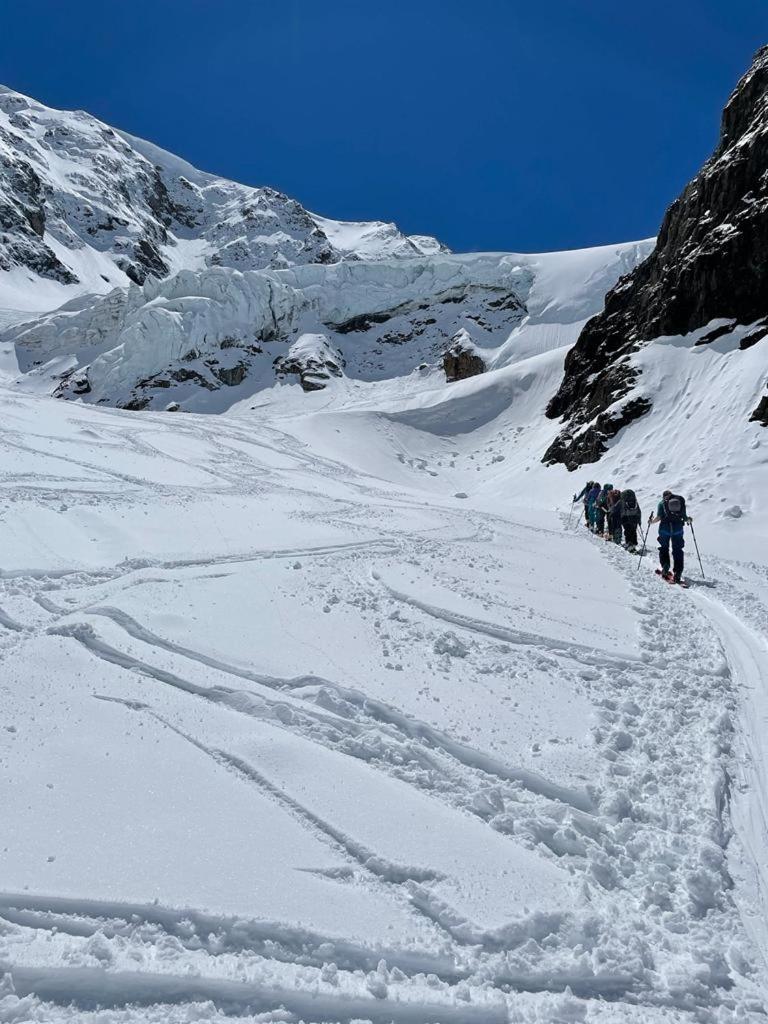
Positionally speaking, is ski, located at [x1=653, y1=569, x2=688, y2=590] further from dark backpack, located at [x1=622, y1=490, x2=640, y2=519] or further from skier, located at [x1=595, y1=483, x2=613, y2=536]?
skier, located at [x1=595, y1=483, x2=613, y2=536]

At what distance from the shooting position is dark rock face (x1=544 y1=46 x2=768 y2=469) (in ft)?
88.9

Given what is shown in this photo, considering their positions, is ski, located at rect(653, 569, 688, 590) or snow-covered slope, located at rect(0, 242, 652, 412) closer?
ski, located at rect(653, 569, 688, 590)

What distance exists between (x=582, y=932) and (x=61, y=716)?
3.64 m

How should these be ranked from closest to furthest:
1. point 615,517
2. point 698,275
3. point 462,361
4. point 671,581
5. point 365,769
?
point 365,769 → point 671,581 → point 615,517 → point 698,275 → point 462,361

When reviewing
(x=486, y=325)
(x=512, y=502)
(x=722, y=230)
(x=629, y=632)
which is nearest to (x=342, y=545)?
(x=629, y=632)

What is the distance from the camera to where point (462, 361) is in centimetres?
6531

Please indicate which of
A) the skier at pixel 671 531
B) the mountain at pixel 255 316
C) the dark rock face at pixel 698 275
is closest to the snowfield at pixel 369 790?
the skier at pixel 671 531

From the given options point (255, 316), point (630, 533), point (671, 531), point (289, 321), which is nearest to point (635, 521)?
point (630, 533)

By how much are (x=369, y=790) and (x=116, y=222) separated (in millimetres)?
154351

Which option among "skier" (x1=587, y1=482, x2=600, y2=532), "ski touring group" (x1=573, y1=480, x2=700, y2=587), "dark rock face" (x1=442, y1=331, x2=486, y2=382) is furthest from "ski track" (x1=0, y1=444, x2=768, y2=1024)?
"dark rock face" (x1=442, y1=331, x2=486, y2=382)

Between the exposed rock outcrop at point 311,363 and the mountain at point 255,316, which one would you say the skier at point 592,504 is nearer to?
the mountain at point 255,316

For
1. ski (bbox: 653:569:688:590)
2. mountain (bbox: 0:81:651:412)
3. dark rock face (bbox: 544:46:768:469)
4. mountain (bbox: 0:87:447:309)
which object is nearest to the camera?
ski (bbox: 653:569:688:590)

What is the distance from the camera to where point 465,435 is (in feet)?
132

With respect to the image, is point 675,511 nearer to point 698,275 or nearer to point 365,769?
point 365,769
